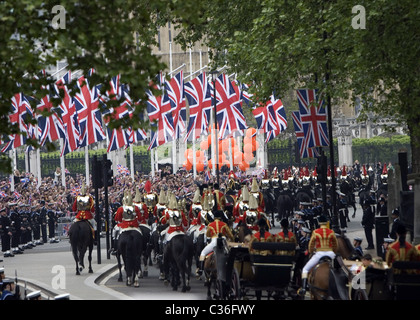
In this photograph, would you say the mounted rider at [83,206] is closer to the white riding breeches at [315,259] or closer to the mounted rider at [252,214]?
the mounted rider at [252,214]

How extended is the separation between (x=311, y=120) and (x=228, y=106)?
57.1 feet

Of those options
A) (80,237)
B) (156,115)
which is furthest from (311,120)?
(156,115)

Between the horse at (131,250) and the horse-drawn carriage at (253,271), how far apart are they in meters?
4.55

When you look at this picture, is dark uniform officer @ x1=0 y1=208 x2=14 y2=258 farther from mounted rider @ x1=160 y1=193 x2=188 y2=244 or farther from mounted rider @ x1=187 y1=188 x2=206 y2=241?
mounted rider @ x1=160 y1=193 x2=188 y2=244

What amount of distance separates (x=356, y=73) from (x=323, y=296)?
37.6 ft

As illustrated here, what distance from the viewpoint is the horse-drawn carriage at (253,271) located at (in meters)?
18.4

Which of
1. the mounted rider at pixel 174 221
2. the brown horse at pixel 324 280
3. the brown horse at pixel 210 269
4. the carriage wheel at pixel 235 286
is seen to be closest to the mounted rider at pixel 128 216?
the mounted rider at pixel 174 221

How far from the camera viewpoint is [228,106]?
4816 cm

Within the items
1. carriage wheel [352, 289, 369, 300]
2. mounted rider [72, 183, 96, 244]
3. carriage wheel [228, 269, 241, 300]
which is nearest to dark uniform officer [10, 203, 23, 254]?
mounted rider [72, 183, 96, 244]

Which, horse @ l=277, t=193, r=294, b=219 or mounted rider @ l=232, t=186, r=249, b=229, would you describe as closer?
mounted rider @ l=232, t=186, r=249, b=229

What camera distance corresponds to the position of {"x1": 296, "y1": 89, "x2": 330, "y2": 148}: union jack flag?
30.7 meters

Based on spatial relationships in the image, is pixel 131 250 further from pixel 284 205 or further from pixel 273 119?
pixel 273 119

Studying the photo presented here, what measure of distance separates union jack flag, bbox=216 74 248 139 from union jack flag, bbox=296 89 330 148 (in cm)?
1671

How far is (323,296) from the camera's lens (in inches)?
686
